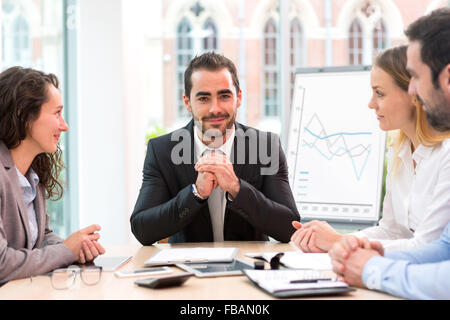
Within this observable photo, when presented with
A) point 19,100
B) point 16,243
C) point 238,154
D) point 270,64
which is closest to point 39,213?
point 16,243

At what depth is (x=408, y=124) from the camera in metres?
2.24

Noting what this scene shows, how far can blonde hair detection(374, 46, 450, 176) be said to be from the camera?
2090 millimetres

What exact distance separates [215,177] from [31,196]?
0.79m

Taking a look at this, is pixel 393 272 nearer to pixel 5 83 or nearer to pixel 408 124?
pixel 408 124

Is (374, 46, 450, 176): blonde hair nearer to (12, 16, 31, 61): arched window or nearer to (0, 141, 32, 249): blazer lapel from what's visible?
(0, 141, 32, 249): blazer lapel

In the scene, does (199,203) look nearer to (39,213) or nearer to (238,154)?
(238,154)

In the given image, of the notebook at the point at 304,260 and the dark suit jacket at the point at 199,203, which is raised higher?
the dark suit jacket at the point at 199,203

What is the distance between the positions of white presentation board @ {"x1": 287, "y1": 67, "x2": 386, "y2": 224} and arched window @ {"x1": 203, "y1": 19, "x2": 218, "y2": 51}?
3106 millimetres

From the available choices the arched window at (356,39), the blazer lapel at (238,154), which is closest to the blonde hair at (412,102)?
the blazer lapel at (238,154)

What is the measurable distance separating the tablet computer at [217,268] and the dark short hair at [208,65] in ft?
3.79

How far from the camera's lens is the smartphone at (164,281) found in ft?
4.89

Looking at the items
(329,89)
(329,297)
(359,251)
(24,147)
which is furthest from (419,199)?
(329,89)

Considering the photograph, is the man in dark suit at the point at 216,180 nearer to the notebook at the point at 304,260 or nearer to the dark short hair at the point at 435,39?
the notebook at the point at 304,260
